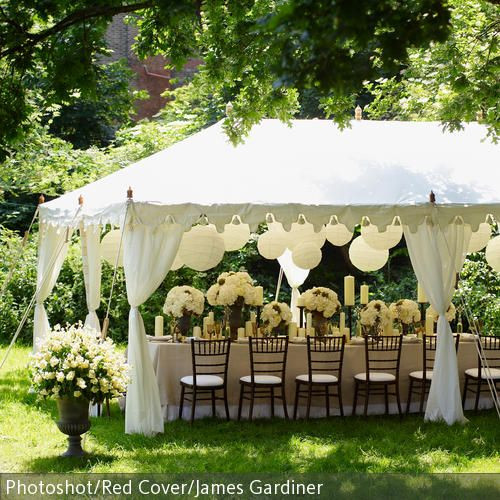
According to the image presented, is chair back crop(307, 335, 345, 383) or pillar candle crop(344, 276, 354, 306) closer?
chair back crop(307, 335, 345, 383)

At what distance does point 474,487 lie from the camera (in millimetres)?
6238

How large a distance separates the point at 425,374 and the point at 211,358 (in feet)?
7.35

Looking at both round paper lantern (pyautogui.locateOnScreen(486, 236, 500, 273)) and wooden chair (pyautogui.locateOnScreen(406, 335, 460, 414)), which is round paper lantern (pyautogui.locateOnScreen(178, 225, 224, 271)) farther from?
round paper lantern (pyautogui.locateOnScreen(486, 236, 500, 273))

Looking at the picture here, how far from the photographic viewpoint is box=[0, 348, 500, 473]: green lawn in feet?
22.6

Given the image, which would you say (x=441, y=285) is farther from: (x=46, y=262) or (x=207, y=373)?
(x=46, y=262)

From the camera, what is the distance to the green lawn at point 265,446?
6.88m

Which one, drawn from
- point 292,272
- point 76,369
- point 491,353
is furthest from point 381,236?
point 76,369

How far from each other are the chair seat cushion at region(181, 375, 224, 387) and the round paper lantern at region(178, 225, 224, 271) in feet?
4.31

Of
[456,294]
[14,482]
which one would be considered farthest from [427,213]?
[456,294]

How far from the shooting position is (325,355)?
9.09 metres

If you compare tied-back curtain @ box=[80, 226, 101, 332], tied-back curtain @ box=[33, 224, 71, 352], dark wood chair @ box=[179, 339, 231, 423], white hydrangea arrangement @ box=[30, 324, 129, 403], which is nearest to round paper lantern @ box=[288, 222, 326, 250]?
dark wood chair @ box=[179, 339, 231, 423]

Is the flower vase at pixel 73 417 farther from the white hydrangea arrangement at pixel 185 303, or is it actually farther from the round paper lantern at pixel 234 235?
the round paper lantern at pixel 234 235

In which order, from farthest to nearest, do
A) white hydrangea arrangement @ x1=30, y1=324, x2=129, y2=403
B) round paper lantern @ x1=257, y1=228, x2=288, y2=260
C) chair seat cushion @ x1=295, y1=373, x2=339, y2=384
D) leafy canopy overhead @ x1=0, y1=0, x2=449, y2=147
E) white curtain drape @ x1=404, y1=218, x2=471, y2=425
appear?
round paper lantern @ x1=257, y1=228, x2=288, y2=260
chair seat cushion @ x1=295, y1=373, x2=339, y2=384
white curtain drape @ x1=404, y1=218, x2=471, y2=425
white hydrangea arrangement @ x1=30, y1=324, x2=129, y2=403
leafy canopy overhead @ x1=0, y1=0, x2=449, y2=147

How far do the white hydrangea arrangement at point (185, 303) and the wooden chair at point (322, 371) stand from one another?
1281 millimetres
